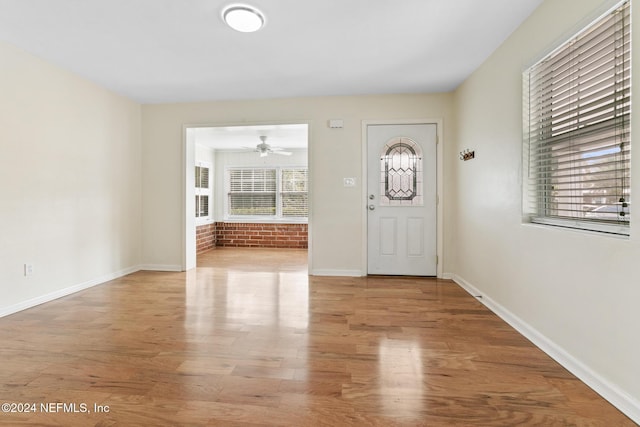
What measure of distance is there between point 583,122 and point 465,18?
121 cm

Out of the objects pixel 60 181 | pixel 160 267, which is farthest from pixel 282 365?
pixel 160 267

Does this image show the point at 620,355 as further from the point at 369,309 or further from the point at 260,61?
the point at 260,61

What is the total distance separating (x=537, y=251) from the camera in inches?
92.0

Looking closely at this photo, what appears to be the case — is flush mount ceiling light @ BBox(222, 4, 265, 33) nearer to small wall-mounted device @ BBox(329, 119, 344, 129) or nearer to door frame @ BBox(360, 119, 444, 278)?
small wall-mounted device @ BBox(329, 119, 344, 129)

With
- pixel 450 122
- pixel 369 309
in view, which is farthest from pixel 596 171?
pixel 450 122

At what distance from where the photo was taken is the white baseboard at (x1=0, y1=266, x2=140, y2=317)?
2885 mm

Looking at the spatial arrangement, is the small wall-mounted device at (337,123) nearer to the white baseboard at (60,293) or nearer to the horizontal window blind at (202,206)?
the white baseboard at (60,293)

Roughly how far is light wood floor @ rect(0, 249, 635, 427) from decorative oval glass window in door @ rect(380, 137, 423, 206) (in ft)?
4.71

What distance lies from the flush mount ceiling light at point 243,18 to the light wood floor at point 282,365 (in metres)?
2.44

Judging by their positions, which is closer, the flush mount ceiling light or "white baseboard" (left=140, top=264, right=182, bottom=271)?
the flush mount ceiling light

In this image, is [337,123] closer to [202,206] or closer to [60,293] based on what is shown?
[60,293]

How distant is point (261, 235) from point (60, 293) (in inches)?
163

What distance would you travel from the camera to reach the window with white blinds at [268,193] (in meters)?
7.32

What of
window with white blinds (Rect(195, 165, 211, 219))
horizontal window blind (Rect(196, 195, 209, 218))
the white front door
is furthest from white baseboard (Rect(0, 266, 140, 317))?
the white front door
